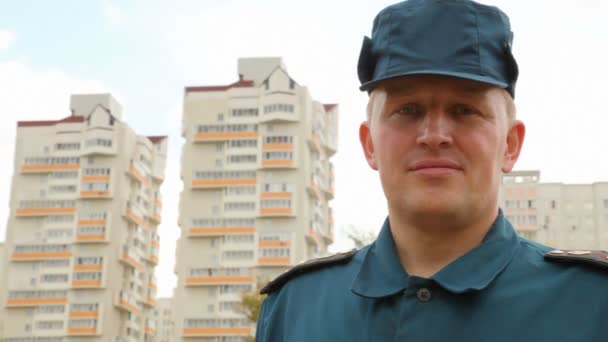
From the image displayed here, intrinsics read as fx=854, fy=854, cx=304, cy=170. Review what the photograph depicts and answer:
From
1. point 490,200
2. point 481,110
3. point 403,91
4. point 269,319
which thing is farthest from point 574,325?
point 269,319

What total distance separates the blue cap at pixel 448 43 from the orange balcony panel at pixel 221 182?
4626 cm

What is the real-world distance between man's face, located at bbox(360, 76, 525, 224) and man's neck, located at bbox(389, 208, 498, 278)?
18 millimetres

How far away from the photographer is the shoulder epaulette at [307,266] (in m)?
1.80

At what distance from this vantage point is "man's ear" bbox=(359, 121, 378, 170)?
5.59ft

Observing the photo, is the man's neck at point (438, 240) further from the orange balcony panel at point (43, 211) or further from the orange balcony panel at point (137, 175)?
the orange balcony panel at point (137, 175)

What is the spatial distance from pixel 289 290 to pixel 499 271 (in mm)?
474

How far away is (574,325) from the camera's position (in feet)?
4.67

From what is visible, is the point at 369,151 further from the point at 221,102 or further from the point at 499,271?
the point at 221,102

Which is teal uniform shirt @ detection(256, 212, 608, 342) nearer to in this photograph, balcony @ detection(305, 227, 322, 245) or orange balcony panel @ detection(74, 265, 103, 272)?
balcony @ detection(305, 227, 322, 245)

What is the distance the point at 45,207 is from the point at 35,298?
546cm

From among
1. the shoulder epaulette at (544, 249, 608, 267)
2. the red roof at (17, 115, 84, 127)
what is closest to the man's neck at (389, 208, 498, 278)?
the shoulder epaulette at (544, 249, 608, 267)

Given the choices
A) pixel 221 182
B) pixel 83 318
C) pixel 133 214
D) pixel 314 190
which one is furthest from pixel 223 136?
pixel 83 318

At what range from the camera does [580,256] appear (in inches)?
59.4

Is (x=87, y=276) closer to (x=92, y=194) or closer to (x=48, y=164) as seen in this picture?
(x=92, y=194)
